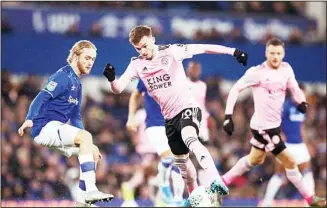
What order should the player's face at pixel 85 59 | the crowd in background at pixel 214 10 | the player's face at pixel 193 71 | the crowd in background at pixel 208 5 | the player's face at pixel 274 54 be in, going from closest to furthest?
the player's face at pixel 85 59 < the player's face at pixel 274 54 < the player's face at pixel 193 71 < the crowd in background at pixel 214 10 < the crowd in background at pixel 208 5

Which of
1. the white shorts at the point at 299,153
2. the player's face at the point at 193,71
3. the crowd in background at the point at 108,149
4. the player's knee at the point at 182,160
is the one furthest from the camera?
the crowd in background at the point at 108,149

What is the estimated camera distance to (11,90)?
20156 millimetres

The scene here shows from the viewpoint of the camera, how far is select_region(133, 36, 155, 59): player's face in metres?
12.3

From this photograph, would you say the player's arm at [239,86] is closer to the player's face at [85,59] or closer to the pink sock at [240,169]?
the pink sock at [240,169]

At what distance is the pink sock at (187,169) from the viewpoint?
13002mm

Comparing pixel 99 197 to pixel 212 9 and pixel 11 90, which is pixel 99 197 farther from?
pixel 212 9

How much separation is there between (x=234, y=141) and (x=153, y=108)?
303 inches

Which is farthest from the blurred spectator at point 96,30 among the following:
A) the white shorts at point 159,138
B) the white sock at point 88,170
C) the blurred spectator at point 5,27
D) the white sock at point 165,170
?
the white sock at point 88,170

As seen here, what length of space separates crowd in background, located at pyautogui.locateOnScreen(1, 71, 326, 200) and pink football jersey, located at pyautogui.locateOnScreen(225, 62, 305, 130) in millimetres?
3938

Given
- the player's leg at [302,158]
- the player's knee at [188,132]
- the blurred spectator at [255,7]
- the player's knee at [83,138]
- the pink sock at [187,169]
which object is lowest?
the player's leg at [302,158]

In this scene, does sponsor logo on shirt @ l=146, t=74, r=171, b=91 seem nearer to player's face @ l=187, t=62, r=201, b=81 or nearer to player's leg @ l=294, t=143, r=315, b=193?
player's face @ l=187, t=62, r=201, b=81

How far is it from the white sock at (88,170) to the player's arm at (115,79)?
1.03 metres

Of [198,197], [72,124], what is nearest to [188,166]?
[198,197]

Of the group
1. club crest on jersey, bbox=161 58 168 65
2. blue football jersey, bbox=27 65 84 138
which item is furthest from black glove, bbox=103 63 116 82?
club crest on jersey, bbox=161 58 168 65
